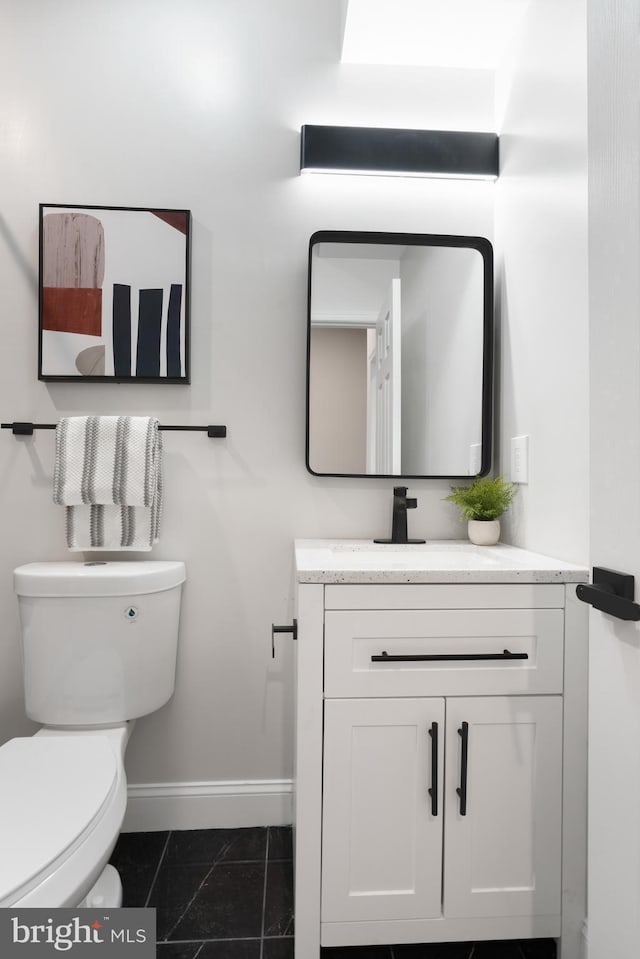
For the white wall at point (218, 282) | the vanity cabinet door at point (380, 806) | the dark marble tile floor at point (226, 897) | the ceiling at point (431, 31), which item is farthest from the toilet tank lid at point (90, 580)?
the ceiling at point (431, 31)

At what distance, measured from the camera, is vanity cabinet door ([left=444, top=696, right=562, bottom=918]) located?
1.13 meters

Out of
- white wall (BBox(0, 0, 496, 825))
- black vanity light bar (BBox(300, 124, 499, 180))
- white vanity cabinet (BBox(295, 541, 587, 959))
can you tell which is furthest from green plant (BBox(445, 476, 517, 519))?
black vanity light bar (BBox(300, 124, 499, 180))

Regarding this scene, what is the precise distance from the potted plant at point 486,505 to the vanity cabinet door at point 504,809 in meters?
0.48

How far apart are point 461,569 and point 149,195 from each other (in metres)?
1.35

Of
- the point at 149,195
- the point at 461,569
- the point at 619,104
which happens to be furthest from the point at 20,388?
the point at 619,104

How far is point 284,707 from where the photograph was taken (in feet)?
5.37

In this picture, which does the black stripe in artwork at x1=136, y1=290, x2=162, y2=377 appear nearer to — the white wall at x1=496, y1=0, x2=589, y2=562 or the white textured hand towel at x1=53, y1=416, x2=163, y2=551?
the white textured hand towel at x1=53, y1=416, x2=163, y2=551

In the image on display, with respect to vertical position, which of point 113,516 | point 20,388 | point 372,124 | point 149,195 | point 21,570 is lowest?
point 21,570

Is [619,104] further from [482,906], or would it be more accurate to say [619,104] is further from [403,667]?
[482,906]

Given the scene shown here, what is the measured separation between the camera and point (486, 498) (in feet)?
4.97

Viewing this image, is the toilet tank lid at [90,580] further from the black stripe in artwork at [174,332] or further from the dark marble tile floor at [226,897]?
the dark marble tile floor at [226,897]

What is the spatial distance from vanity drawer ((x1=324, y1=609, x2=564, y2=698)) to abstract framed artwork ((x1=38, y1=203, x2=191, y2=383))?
0.90 m

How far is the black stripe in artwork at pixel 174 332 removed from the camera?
62.2 inches

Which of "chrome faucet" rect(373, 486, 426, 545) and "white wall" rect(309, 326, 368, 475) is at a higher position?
"white wall" rect(309, 326, 368, 475)
